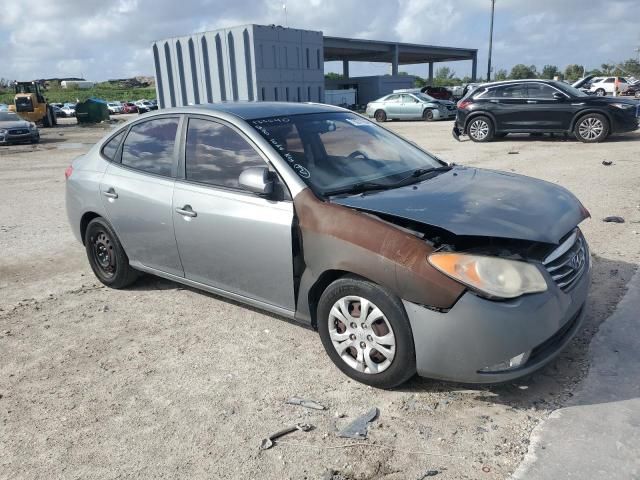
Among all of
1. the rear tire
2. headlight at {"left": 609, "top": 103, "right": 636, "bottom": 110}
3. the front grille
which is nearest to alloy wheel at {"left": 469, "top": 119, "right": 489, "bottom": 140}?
headlight at {"left": 609, "top": 103, "right": 636, "bottom": 110}

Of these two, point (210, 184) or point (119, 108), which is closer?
point (210, 184)

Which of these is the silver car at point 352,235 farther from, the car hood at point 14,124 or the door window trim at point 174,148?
the car hood at point 14,124

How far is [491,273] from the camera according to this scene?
9.29 feet

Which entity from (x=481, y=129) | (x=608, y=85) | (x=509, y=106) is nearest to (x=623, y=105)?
(x=509, y=106)

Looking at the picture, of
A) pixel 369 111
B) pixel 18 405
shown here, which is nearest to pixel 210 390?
pixel 18 405

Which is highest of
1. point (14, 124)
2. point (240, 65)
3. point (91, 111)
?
point (240, 65)

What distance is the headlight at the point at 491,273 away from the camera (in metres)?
2.80

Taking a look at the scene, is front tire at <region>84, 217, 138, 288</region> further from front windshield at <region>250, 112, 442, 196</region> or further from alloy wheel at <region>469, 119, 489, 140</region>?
alloy wheel at <region>469, 119, 489, 140</region>

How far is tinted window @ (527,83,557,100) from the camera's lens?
46.2 feet

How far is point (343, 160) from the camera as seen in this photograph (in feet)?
13.3

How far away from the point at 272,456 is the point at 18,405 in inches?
67.8

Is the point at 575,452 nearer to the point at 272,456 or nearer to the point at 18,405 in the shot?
the point at 272,456

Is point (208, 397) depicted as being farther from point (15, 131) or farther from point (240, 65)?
point (15, 131)

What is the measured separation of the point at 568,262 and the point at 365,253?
48.1 inches
